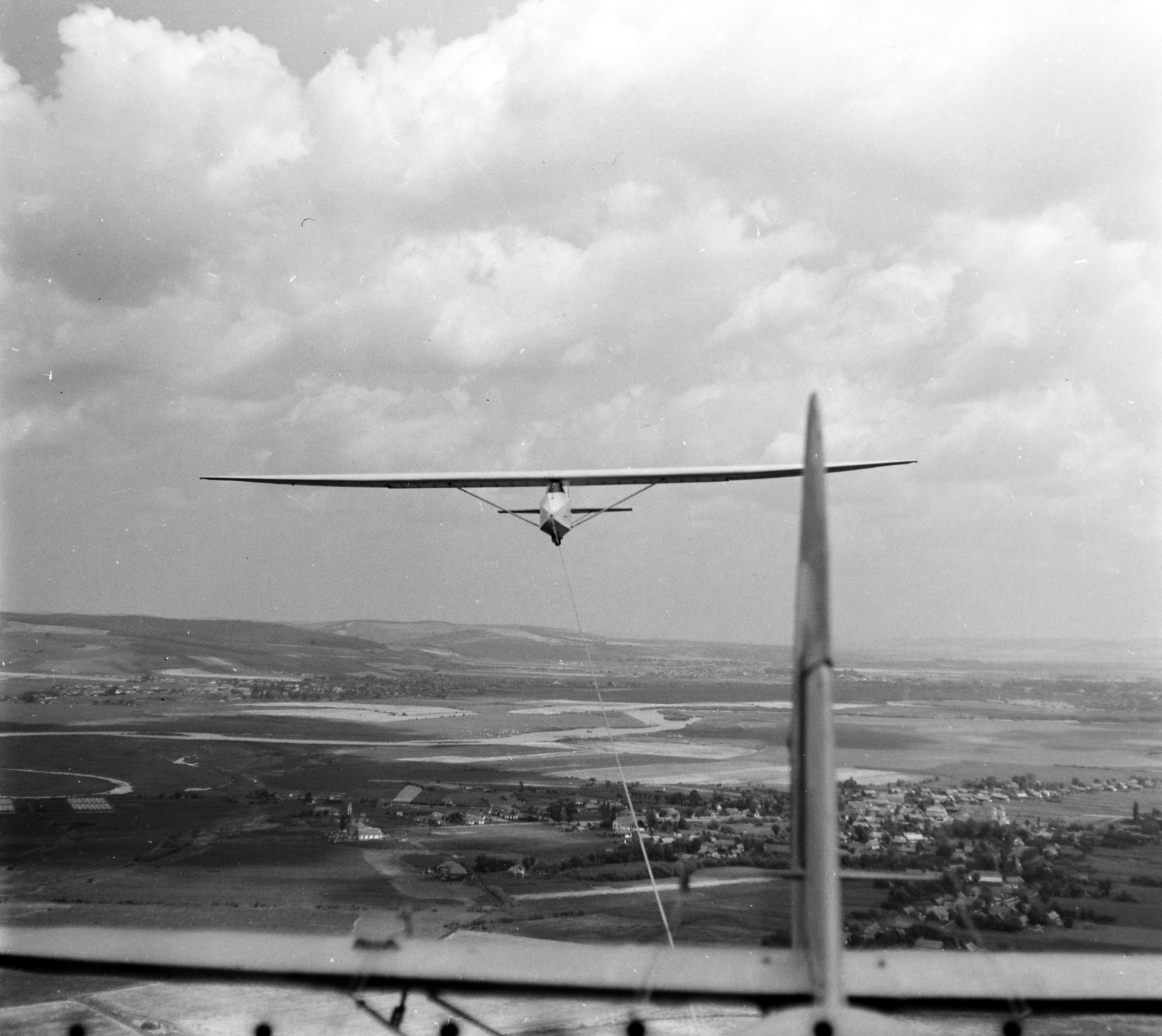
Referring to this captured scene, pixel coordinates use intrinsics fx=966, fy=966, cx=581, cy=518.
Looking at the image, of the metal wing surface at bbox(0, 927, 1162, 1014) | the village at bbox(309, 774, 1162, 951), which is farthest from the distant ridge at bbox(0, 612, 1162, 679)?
the metal wing surface at bbox(0, 927, 1162, 1014)

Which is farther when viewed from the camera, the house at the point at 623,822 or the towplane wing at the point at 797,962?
the house at the point at 623,822

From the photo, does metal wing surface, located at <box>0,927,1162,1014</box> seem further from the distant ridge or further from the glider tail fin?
the distant ridge

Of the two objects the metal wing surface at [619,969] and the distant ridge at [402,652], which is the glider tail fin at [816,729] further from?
the distant ridge at [402,652]

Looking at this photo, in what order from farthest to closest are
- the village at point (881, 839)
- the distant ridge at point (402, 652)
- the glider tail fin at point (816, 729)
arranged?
the distant ridge at point (402, 652), the village at point (881, 839), the glider tail fin at point (816, 729)

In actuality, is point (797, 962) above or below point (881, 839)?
above

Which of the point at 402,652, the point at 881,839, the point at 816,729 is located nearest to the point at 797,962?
the point at 816,729

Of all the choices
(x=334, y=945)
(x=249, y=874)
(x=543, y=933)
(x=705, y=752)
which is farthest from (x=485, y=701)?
(x=334, y=945)

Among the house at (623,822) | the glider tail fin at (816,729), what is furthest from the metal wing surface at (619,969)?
the house at (623,822)

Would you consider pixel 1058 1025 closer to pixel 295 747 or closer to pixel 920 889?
pixel 920 889

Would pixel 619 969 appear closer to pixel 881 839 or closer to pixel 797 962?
pixel 797 962
